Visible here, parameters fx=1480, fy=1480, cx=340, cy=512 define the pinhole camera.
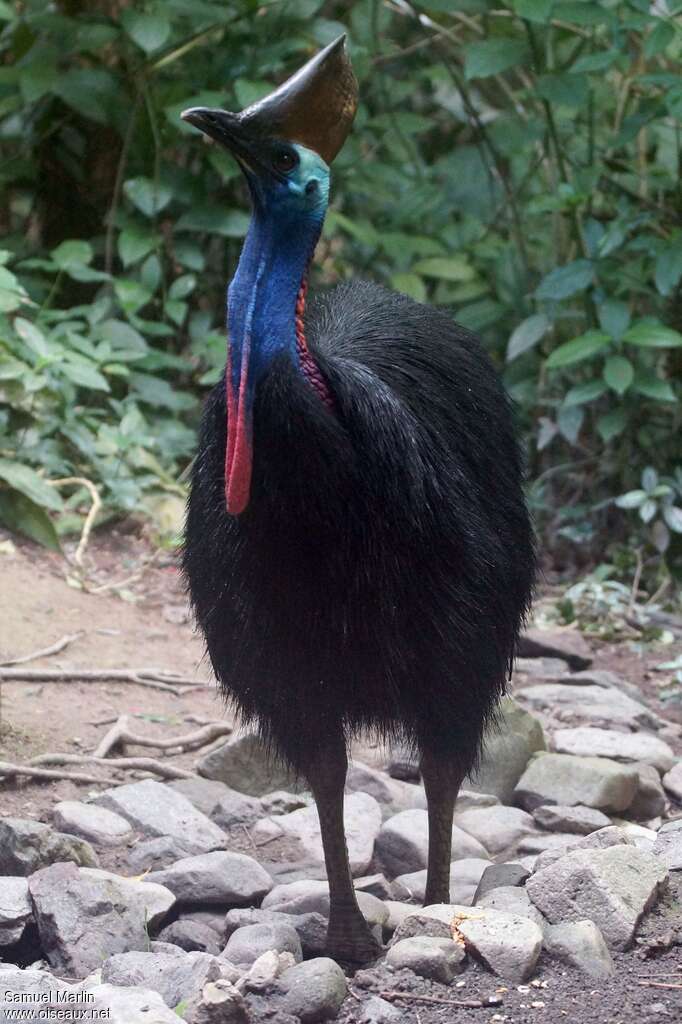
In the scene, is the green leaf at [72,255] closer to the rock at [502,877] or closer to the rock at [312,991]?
the rock at [502,877]

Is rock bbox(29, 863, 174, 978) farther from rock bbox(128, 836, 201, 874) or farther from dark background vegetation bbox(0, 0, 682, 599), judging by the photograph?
dark background vegetation bbox(0, 0, 682, 599)

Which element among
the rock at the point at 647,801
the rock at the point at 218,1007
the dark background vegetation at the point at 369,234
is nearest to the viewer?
the rock at the point at 218,1007

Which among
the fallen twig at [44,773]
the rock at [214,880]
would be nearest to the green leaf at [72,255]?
the fallen twig at [44,773]

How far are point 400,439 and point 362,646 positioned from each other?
37cm

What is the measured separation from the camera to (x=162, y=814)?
3.35 meters

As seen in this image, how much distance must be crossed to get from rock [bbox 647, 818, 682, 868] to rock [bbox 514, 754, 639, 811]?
0.41m

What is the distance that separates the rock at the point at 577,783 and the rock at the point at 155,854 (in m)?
0.95

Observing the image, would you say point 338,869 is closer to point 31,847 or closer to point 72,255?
Answer: point 31,847

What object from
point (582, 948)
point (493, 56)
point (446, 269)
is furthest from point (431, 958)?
point (446, 269)

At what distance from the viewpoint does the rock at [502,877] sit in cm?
297

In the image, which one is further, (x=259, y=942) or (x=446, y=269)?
(x=446, y=269)

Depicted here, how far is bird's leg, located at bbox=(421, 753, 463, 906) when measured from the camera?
3104 mm

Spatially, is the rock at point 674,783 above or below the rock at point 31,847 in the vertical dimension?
below

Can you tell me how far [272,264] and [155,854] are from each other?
140cm
